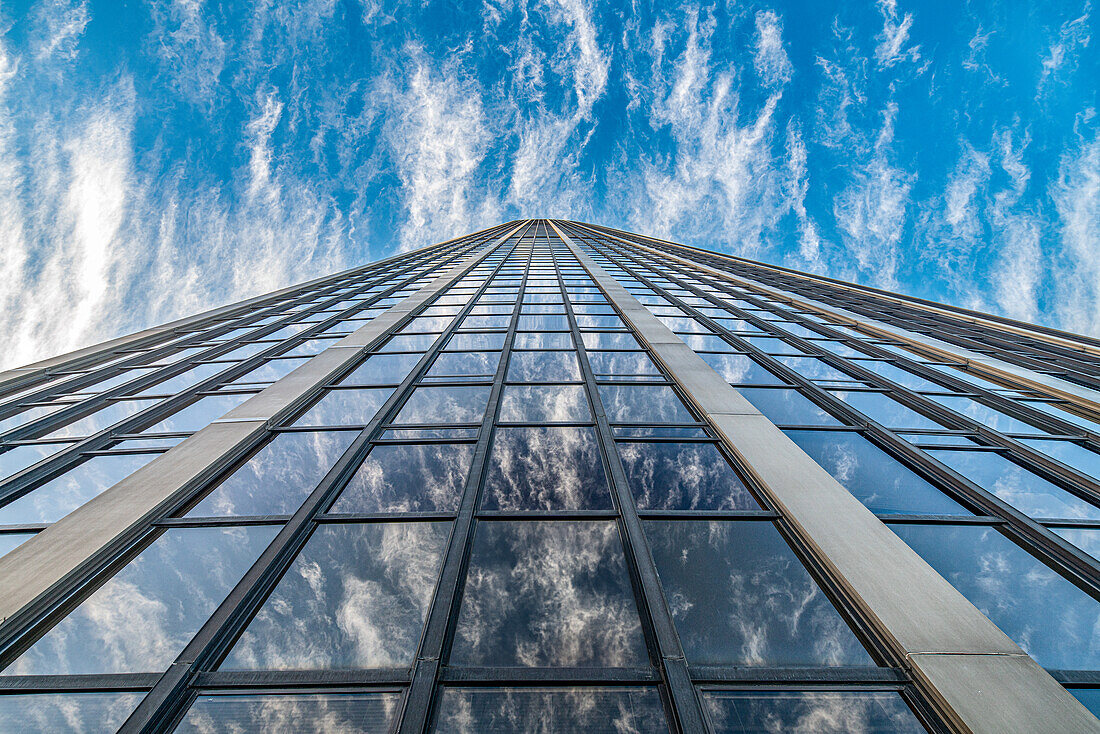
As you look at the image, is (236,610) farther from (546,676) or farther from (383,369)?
(383,369)

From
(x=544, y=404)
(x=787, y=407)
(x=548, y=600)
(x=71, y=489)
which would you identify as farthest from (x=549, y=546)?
(x=71, y=489)

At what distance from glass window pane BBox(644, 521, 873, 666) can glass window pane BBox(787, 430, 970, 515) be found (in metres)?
1.96

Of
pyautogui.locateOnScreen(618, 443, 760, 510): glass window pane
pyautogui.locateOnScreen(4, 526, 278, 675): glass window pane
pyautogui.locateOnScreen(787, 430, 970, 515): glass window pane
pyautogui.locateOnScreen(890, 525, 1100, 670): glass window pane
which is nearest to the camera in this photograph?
pyautogui.locateOnScreen(4, 526, 278, 675): glass window pane

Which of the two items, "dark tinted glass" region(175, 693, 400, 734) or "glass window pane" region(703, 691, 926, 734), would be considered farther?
"glass window pane" region(703, 691, 926, 734)

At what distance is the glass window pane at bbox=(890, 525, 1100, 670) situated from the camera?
13.4ft

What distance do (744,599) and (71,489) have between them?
909 cm

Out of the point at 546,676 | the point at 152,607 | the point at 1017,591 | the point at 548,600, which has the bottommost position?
the point at 152,607

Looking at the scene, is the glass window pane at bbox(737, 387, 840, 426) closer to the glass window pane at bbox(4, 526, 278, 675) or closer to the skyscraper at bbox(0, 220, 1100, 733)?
the skyscraper at bbox(0, 220, 1100, 733)

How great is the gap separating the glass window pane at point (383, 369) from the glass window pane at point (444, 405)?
994 mm

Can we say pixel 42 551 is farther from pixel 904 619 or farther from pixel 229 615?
pixel 904 619

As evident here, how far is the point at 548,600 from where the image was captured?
436 cm

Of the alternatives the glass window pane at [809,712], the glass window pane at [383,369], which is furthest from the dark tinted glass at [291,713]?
the glass window pane at [383,369]

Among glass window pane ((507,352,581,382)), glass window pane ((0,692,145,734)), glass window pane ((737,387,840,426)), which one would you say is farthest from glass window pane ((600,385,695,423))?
glass window pane ((0,692,145,734))

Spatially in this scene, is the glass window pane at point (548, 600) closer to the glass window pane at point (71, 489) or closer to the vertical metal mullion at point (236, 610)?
the vertical metal mullion at point (236, 610)
